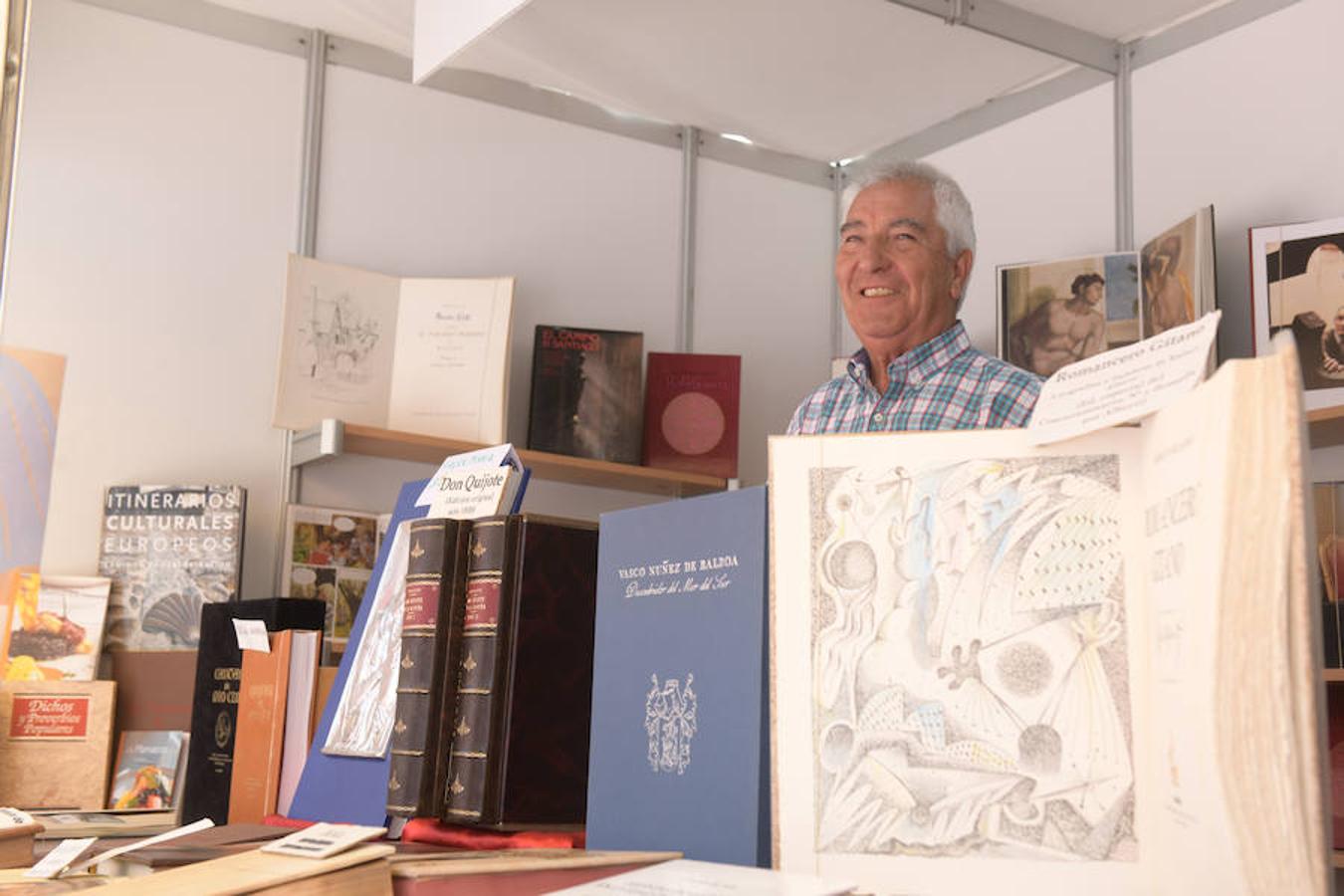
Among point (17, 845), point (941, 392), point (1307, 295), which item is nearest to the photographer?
point (17, 845)

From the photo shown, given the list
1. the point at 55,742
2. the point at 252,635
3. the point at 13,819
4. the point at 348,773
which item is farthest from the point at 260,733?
the point at 55,742

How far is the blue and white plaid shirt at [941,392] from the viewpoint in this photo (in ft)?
6.55

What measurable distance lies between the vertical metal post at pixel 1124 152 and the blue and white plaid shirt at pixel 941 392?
122 cm

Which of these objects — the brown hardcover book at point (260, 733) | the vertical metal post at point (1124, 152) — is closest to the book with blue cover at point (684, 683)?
the brown hardcover book at point (260, 733)

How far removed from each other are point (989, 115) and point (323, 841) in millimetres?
3147

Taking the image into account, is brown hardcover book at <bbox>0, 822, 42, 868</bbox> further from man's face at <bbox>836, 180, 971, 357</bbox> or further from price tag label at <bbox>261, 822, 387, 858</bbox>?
man's face at <bbox>836, 180, 971, 357</bbox>

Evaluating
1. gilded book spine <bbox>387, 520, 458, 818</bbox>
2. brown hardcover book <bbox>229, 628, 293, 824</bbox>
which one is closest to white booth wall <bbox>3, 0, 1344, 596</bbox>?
brown hardcover book <bbox>229, 628, 293, 824</bbox>

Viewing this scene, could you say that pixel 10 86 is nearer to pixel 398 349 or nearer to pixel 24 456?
pixel 24 456

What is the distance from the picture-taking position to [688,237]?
3.78 m

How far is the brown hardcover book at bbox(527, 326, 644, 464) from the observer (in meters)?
3.37

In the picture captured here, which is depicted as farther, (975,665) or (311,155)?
(311,155)

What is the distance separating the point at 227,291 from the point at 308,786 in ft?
6.25

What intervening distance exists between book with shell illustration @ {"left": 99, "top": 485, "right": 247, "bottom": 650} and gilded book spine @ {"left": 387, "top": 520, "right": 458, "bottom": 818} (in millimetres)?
1780

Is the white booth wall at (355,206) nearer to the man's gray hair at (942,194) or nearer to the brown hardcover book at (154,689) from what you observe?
the brown hardcover book at (154,689)
